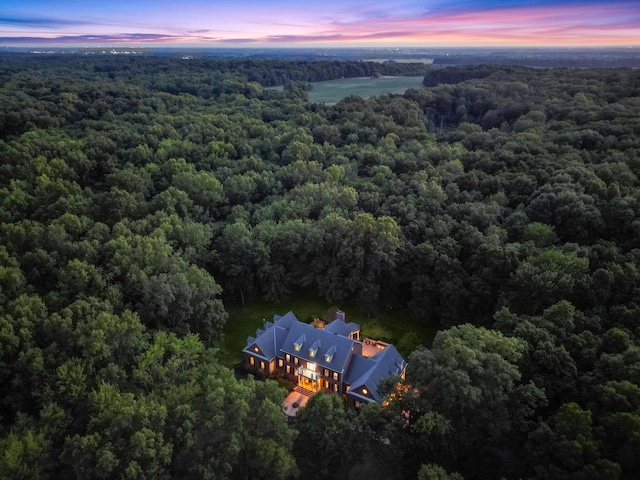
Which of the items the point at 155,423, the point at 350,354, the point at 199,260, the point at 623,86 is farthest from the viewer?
the point at 623,86

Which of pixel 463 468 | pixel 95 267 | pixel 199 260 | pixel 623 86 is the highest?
pixel 623 86

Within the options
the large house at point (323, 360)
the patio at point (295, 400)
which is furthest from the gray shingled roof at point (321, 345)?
the patio at point (295, 400)

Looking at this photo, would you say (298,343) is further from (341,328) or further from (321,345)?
(341,328)

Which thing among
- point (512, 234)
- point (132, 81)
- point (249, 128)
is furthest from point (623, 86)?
point (132, 81)

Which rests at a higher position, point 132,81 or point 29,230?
point 132,81

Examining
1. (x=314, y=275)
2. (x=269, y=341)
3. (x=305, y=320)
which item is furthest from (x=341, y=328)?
(x=314, y=275)

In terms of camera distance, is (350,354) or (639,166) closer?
(350,354)

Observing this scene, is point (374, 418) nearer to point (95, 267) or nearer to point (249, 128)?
point (95, 267)
